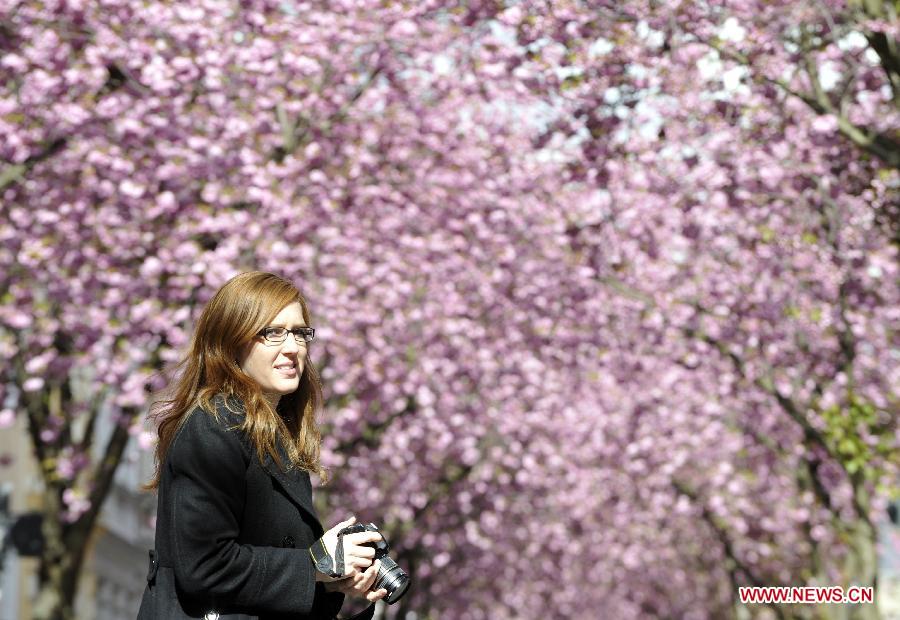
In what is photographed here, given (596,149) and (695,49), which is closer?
(695,49)

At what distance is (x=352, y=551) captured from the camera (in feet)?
14.0

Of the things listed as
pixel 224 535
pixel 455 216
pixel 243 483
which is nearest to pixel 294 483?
pixel 243 483

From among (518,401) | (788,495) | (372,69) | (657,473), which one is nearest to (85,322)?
(372,69)

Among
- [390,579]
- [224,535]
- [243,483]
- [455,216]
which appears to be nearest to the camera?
[224,535]

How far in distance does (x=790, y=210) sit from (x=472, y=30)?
14.1 feet

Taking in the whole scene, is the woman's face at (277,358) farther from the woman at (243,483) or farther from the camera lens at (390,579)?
the camera lens at (390,579)

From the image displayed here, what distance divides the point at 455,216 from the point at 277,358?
12457 millimetres

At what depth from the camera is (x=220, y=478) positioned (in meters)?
4.15

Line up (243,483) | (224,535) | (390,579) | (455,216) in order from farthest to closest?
(455,216), (390,579), (243,483), (224,535)

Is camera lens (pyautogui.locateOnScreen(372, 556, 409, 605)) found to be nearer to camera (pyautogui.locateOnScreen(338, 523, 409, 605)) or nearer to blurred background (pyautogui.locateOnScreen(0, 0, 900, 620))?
camera (pyautogui.locateOnScreen(338, 523, 409, 605))

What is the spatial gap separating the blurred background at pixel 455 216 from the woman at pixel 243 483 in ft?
19.4

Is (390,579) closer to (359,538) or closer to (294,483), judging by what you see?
(359,538)

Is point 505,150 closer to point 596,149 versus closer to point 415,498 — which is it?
point 596,149

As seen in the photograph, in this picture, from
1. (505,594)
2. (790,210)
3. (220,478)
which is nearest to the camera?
(220,478)
